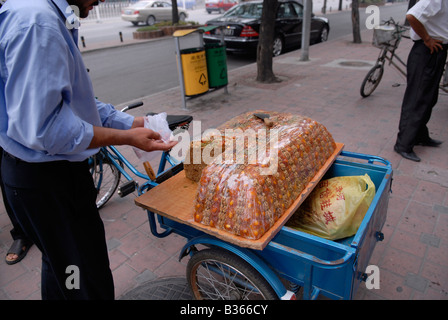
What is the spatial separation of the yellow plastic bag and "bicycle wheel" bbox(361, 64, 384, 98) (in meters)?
4.47

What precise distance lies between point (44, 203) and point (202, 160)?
104 centimetres

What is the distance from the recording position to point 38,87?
1188 mm

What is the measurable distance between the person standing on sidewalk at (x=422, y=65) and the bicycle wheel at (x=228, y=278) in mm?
2815

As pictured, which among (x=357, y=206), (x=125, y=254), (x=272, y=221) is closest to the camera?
(x=272, y=221)

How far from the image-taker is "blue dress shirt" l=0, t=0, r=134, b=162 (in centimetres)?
118

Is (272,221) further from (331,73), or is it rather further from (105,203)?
(331,73)

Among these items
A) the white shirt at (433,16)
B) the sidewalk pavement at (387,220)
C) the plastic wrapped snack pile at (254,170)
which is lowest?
the sidewalk pavement at (387,220)

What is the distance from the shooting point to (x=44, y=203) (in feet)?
4.95

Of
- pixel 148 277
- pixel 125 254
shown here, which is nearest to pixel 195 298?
pixel 148 277

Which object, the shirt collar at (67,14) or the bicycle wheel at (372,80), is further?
the bicycle wheel at (372,80)

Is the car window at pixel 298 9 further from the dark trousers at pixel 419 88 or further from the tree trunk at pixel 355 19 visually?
the dark trousers at pixel 419 88

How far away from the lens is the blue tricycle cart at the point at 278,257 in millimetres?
1595

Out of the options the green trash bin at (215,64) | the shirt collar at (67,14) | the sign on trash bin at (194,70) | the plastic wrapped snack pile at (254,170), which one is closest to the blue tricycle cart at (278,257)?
the plastic wrapped snack pile at (254,170)

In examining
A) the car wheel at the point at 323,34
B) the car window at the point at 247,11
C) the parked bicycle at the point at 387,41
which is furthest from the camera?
the car wheel at the point at 323,34
